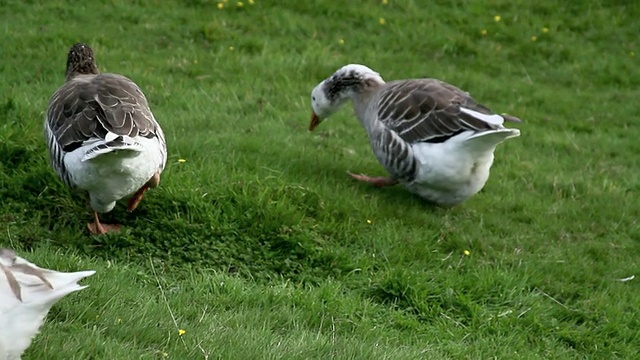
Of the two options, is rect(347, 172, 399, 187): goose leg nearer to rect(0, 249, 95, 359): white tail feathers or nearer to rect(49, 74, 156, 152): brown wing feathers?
rect(49, 74, 156, 152): brown wing feathers

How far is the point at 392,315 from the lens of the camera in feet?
19.3

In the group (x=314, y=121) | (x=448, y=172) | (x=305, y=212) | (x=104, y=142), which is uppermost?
(x=104, y=142)

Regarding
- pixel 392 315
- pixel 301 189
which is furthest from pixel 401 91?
pixel 392 315

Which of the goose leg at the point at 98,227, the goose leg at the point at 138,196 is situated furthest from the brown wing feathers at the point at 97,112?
the goose leg at the point at 98,227

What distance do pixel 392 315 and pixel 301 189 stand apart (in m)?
1.75

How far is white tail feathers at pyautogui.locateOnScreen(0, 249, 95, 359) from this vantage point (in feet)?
11.5

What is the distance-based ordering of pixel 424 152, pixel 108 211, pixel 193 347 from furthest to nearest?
1. pixel 424 152
2. pixel 108 211
3. pixel 193 347

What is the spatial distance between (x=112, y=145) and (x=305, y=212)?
2.02m

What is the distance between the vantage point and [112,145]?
543 cm

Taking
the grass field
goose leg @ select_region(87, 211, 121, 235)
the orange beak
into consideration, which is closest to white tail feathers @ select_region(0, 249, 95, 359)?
the grass field

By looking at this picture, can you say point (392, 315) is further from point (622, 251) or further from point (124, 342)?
point (622, 251)

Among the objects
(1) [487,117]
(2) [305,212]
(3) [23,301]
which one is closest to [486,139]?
(1) [487,117]

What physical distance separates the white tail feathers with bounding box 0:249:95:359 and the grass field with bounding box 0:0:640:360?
56cm

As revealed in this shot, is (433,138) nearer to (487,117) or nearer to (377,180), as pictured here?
(487,117)
